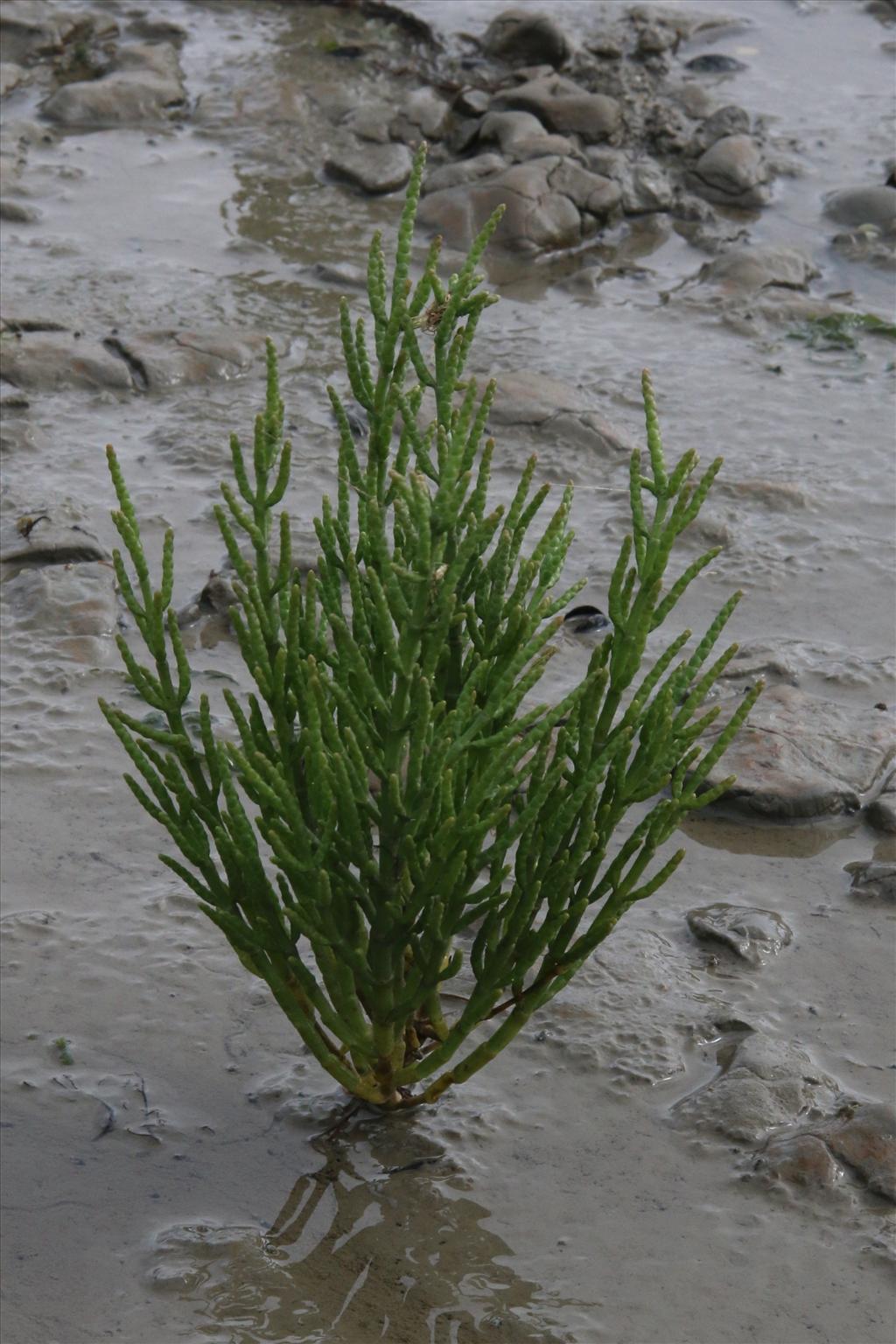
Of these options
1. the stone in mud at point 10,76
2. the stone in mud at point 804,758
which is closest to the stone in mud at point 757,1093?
the stone in mud at point 804,758

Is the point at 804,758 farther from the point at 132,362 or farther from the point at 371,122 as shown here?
the point at 371,122

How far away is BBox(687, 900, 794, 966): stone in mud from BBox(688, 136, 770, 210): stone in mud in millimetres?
5633

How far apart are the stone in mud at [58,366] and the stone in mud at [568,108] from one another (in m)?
3.49

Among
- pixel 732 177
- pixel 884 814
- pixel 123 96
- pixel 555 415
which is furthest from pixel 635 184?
pixel 884 814

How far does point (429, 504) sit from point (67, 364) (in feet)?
13.9

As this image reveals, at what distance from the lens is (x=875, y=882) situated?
4.14 m

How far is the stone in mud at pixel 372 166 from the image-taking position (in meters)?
8.52

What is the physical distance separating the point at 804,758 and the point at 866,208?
4876 mm

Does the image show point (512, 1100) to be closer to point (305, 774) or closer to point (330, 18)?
point (305, 774)

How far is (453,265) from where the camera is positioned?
25.7 feet

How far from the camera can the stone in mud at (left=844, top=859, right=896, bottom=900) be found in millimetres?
4109

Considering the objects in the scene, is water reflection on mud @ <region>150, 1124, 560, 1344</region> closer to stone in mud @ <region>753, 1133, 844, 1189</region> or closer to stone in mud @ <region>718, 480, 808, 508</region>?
stone in mud @ <region>753, 1133, 844, 1189</region>

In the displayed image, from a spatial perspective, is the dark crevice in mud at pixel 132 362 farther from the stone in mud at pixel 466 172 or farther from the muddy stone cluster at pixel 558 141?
the stone in mud at pixel 466 172

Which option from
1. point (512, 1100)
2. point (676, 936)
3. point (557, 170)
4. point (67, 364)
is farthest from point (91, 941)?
point (557, 170)
